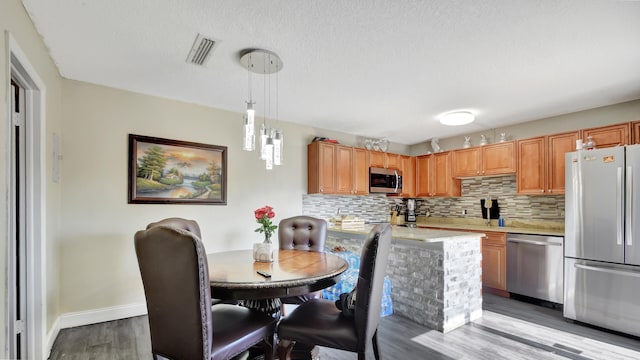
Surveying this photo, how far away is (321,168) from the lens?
14.7 feet

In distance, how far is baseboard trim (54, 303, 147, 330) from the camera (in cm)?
292

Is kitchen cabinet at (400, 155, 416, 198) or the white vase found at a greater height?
kitchen cabinet at (400, 155, 416, 198)

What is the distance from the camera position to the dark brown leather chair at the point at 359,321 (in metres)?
1.77

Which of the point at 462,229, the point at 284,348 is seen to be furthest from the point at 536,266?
the point at 284,348

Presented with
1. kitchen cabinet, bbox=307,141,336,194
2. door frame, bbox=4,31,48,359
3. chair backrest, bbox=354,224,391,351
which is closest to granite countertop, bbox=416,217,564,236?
kitchen cabinet, bbox=307,141,336,194

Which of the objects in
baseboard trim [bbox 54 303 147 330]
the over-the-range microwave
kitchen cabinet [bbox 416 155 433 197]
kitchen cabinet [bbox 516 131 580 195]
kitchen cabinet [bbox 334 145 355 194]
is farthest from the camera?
kitchen cabinet [bbox 416 155 433 197]


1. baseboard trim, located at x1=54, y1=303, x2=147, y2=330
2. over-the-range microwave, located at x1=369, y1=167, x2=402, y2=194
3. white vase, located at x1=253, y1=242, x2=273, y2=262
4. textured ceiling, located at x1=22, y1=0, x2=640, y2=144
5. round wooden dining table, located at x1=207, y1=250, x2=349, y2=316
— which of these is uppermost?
textured ceiling, located at x1=22, y1=0, x2=640, y2=144

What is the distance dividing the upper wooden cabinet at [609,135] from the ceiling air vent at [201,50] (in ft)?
13.2

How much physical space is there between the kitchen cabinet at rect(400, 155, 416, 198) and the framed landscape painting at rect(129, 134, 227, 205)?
10.2 ft

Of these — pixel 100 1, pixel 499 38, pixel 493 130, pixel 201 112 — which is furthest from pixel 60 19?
pixel 493 130

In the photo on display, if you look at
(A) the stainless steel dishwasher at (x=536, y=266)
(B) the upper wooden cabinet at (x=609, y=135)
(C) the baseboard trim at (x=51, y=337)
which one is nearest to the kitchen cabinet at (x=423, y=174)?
(A) the stainless steel dishwasher at (x=536, y=266)

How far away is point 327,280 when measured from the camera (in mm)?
1945

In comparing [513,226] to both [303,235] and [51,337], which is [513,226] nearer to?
[303,235]

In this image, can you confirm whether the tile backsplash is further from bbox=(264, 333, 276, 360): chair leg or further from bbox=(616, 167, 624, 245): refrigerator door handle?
bbox=(264, 333, 276, 360): chair leg
